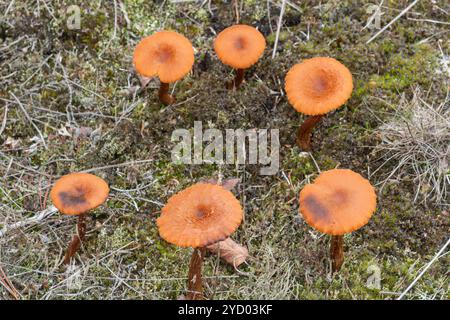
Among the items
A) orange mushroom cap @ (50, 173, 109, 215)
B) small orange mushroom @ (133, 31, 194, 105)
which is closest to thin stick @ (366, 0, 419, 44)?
small orange mushroom @ (133, 31, 194, 105)

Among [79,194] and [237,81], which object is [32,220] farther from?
[237,81]

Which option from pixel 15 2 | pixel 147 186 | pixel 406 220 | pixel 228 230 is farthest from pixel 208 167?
pixel 15 2

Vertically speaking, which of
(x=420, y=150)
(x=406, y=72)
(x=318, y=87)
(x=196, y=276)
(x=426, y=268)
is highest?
(x=318, y=87)

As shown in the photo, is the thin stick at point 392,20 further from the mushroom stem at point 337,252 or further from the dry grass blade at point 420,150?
the mushroom stem at point 337,252

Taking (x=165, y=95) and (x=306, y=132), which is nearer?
(x=306, y=132)

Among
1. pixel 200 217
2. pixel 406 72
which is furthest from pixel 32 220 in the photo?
pixel 406 72

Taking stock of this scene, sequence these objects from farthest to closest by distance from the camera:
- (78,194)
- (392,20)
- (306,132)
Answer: (392,20)
(306,132)
(78,194)

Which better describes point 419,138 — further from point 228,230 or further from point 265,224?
point 228,230
